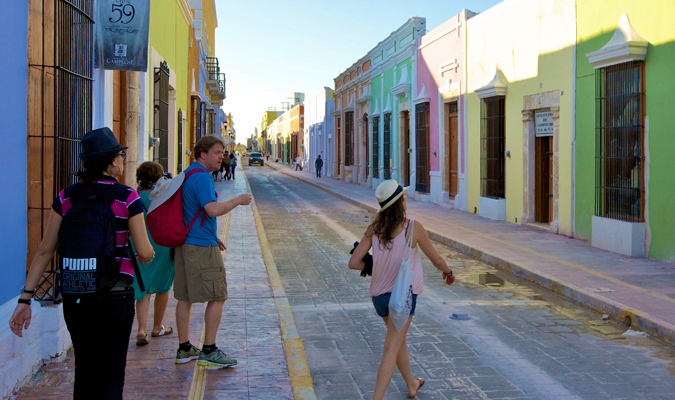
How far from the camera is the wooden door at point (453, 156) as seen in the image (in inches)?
823

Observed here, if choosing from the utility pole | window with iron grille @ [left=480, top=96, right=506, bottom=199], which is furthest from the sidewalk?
the utility pole

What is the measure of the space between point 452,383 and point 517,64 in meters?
11.9

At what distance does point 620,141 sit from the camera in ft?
37.7

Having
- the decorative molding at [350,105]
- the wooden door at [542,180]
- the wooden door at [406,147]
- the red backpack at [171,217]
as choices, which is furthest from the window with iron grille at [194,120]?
the red backpack at [171,217]

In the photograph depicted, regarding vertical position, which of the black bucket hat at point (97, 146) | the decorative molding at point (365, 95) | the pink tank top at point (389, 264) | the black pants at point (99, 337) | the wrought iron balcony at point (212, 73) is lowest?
the black pants at point (99, 337)

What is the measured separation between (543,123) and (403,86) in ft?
36.1

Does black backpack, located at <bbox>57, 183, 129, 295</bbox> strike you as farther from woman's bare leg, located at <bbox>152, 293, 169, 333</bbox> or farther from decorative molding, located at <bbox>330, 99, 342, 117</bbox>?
decorative molding, located at <bbox>330, 99, 342, 117</bbox>

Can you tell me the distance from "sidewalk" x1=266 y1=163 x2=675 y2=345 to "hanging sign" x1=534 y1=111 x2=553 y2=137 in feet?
6.64

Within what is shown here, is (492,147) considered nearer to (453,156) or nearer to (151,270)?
(453,156)

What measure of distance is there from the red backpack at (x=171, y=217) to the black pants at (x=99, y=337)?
158 cm

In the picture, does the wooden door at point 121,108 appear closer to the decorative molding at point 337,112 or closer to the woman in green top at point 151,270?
the woman in green top at point 151,270

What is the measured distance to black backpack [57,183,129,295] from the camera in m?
3.49

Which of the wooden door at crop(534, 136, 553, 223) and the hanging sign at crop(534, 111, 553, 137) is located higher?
the hanging sign at crop(534, 111, 553, 137)

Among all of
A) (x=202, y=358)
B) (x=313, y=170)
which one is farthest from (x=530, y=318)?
(x=313, y=170)
